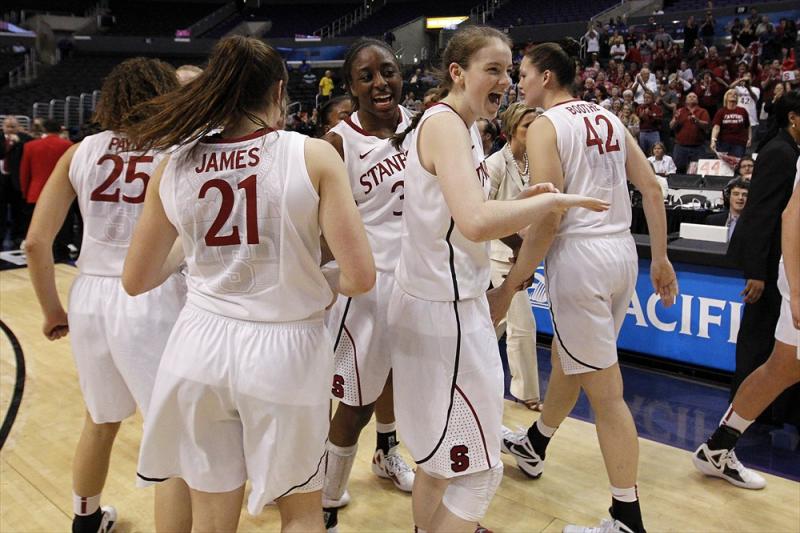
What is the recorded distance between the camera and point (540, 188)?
5.81 feet

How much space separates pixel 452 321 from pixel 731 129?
9.30 meters

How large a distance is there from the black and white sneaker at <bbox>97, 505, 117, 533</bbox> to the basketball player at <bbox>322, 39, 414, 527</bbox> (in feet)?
2.80

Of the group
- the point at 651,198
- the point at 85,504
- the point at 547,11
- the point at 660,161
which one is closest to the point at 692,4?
the point at 547,11

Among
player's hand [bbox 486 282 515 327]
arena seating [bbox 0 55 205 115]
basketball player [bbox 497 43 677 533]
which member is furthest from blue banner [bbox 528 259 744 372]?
arena seating [bbox 0 55 205 115]

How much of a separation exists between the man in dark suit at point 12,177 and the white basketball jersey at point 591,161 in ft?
28.7

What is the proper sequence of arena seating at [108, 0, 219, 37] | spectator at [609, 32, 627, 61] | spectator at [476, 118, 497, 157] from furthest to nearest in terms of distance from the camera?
arena seating at [108, 0, 219, 37], spectator at [609, 32, 627, 61], spectator at [476, 118, 497, 157]

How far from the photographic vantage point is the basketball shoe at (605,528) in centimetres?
255

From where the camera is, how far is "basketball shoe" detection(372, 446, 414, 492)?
313 cm

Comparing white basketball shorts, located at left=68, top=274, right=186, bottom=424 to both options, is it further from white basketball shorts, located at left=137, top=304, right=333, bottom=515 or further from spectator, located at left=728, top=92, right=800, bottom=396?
spectator, located at left=728, top=92, right=800, bottom=396

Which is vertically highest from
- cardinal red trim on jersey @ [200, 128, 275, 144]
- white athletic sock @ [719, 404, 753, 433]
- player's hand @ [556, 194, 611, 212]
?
cardinal red trim on jersey @ [200, 128, 275, 144]

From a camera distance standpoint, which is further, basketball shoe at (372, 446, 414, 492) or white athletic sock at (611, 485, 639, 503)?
basketball shoe at (372, 446, 414, 492)

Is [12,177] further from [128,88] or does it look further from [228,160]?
[228,160]

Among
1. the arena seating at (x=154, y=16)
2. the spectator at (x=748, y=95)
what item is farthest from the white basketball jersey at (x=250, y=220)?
the arena seating at (x=154, y=16)

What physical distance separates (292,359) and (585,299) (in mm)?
1283
